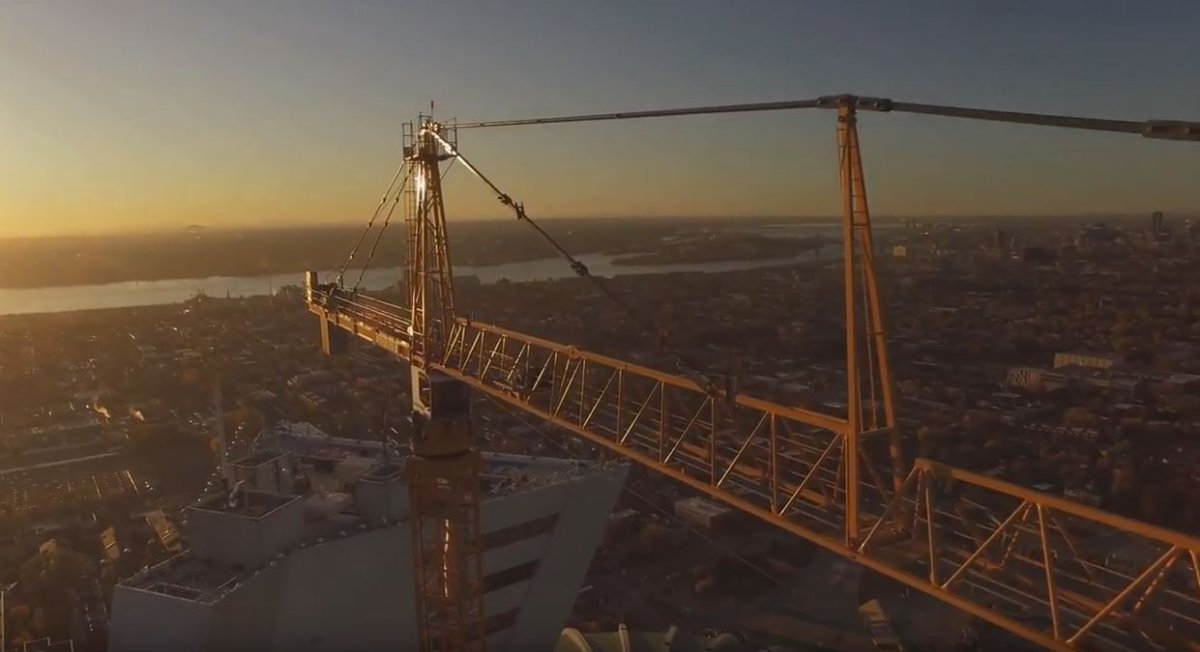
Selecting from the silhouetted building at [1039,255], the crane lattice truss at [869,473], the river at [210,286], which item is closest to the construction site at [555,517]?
the crane lattice truss at [869,473]

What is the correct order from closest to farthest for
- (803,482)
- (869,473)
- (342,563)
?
(803,482), (869,473), (342,563)

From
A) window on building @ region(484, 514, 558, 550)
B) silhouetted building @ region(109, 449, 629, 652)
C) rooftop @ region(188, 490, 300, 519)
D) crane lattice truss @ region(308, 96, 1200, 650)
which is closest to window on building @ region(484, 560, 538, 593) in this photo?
silhouetted building @ region(109, 449, 629, 652)

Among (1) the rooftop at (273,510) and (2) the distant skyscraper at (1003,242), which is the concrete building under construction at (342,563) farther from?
(2) the distant skyscraper at (1003,242)

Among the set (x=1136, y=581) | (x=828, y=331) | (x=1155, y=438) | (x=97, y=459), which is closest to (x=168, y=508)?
(x=97, y=459)

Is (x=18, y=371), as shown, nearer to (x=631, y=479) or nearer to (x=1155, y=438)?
(x=631, y=479)

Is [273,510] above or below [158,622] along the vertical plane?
above

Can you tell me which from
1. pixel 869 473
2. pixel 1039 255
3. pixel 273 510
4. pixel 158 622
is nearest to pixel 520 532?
pixel 273 510

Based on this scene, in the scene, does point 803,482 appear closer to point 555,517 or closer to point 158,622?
point 555,517
